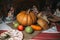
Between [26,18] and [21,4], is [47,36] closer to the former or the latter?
[26,18]

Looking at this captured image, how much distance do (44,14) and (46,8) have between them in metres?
0.06

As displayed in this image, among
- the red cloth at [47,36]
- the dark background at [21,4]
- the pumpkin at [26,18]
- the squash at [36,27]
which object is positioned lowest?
the red cloth at [47,36]

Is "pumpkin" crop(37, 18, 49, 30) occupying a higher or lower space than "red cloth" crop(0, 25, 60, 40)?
higher

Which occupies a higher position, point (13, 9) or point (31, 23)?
point (13, 9)

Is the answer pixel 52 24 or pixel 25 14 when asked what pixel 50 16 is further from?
pixel 25 14

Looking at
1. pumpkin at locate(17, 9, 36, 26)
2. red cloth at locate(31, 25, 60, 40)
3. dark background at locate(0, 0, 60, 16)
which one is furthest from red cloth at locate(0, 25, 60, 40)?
dark background at locate(0, 0, 60, 16)

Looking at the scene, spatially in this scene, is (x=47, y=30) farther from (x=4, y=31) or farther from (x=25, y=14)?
(x=4, y=31)

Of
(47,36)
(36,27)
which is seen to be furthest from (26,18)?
(47,36)

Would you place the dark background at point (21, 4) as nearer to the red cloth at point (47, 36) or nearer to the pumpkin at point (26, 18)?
the pumpkin at point (26, 18)

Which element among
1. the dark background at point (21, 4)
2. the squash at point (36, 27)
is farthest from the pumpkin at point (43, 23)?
the dark background at point (21, 4)

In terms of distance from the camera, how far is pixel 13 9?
128 centimetres

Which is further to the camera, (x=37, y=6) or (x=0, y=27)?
(x=37, y=6)

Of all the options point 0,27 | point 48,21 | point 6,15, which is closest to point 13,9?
point 6,15

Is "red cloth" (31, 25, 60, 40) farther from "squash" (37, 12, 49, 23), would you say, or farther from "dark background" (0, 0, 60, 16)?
"dark background" (0, 0, 60, 16)
